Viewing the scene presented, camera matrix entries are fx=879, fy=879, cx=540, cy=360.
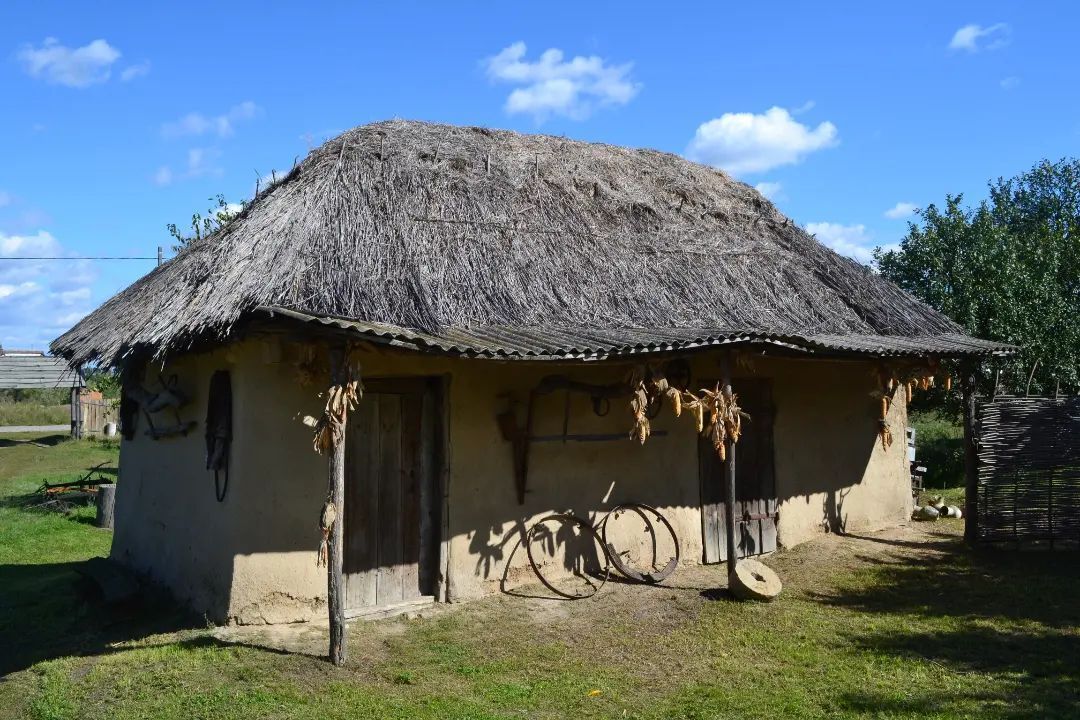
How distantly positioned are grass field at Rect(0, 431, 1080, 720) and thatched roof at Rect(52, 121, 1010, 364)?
87.6 inches

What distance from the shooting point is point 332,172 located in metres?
8.24

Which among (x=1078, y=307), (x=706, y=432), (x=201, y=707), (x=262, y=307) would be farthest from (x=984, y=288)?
(x=201, y=707)

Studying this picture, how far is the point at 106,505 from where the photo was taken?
11914mm

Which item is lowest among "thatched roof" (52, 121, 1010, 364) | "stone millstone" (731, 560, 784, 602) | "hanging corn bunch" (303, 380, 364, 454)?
"stone millstone" (731, 560, 784, 602)

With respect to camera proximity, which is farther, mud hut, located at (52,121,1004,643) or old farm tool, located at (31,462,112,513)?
old farm tool, located at (31,462,112,513)

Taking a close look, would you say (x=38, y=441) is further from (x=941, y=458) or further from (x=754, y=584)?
(x=754, y=584)

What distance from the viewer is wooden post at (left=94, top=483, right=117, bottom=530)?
1182 centimetres

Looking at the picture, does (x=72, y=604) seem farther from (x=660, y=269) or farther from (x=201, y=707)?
(x=660, y=269)

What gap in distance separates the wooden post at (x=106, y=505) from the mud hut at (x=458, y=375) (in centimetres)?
306

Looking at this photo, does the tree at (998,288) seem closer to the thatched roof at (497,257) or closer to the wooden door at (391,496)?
the thatched roof at (497,257)

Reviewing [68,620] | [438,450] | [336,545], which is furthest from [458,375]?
[68,620]

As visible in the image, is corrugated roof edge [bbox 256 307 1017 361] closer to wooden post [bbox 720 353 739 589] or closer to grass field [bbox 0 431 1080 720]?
wooden post [bbox 720 353 739 589]

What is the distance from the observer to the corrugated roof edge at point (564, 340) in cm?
575

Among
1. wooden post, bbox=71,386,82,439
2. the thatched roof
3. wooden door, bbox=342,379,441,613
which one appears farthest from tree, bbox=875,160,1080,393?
wooden post, bbox=71,386,82,439
